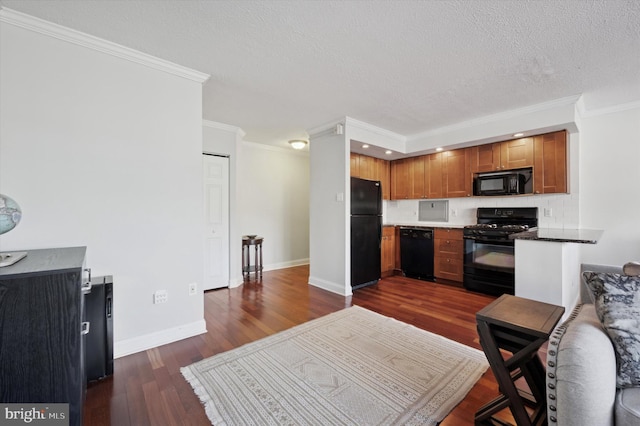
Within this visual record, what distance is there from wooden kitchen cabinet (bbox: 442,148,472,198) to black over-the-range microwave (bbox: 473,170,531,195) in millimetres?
136

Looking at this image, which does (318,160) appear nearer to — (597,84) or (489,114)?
(489,114)

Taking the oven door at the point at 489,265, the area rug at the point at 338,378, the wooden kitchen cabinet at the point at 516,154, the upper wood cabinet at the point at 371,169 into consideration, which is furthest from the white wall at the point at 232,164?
the wooden kitchen cabinet at the point at 516,154

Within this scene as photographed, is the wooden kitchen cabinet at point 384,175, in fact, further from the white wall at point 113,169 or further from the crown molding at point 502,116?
the white wall at point 113,169

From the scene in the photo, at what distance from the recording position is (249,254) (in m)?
5.08

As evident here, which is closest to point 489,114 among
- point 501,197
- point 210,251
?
point 501,197

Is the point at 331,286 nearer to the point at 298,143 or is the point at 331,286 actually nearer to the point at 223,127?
the point at 298,143

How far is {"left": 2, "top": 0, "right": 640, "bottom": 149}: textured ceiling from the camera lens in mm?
1800

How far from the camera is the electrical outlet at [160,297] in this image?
2.41m

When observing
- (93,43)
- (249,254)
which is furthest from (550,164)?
(93,43)

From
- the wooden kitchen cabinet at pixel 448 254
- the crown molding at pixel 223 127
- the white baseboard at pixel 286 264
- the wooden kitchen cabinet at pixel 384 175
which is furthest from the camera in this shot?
the white baseboard at pixel 286 264

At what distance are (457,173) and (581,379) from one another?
402 cm

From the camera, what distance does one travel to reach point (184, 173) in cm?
257

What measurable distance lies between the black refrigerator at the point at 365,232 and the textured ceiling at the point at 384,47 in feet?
4.40

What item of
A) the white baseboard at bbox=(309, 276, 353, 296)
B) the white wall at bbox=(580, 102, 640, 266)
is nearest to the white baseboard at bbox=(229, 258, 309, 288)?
the white baseboard at bbox=(309, 276, 353, 296)
